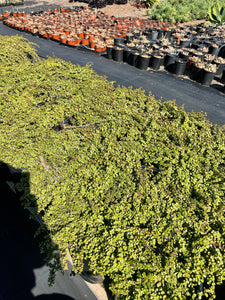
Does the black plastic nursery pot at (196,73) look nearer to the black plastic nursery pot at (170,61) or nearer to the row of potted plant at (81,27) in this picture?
the black plastic nursery pot at (170,61)

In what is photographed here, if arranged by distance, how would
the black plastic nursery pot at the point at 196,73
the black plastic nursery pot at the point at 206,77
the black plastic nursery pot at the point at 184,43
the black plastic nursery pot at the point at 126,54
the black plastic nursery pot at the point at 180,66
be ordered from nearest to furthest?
1. the black plastic nursery pot at the point at 206,77
2. the black plastic nursery pot at the point at 196,73
3. the black plastic nursery pot at the point at 180,66
4. the black plastic nursery pot at the point at 126,54
5. the black plastic nursery pot at the point at 184,43

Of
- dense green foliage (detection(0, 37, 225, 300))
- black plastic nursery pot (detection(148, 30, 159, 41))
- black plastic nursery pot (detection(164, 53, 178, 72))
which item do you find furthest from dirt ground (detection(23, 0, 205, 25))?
dense green foliage (detection(0, 37, 225, 300))

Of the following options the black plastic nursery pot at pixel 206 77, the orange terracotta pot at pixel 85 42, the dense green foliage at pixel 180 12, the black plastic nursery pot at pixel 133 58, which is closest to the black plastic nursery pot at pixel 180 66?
the black plastic nursery pot at pixel 206 77

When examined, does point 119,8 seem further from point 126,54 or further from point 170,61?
point 170,61

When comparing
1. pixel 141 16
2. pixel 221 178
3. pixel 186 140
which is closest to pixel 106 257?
pixel 221 178

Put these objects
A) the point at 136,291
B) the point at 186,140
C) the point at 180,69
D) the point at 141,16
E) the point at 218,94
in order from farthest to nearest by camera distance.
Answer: the point at 141,16 < the point at 180,69 < the point at 218,94 < the point at 186,140 < the point at 136,291

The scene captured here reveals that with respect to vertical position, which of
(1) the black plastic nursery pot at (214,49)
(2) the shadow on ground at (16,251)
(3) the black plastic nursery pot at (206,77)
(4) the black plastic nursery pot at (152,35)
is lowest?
(2) the shadow on ground at (16,251)

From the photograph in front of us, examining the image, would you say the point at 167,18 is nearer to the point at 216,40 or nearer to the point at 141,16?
the point at 141,16

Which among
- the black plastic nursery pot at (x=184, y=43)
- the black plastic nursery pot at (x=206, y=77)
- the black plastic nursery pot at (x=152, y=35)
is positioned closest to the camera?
the black plastic nursery pot at (x=206, y=77)
